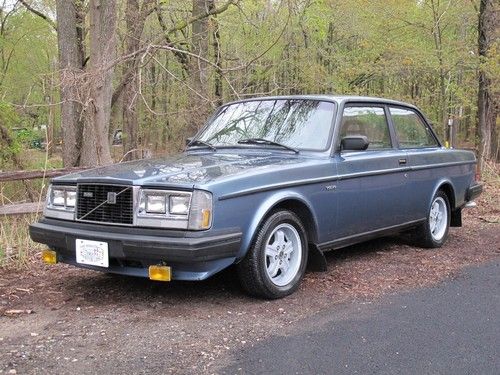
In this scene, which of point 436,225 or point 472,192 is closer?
point 436,225

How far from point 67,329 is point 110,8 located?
786 cm

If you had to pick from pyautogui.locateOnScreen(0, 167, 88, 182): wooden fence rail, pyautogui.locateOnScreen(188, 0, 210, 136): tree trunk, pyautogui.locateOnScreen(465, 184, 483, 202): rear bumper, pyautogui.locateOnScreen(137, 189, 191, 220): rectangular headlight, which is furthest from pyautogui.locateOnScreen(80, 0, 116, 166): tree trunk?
pyautogui.locateOnScreen(465, 184, 483, 202): rear bumper

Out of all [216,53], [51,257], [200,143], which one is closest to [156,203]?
[51,257]

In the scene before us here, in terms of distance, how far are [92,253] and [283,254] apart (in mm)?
1494

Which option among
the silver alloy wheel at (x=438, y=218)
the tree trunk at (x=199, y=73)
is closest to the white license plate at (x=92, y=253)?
the silver alloy wheel at (x=438, y=218)

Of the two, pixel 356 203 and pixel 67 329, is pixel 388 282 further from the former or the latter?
pixel 67 329

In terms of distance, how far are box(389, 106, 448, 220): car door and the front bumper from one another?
281 centimetres

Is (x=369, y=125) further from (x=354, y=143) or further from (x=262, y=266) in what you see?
(x=262, y=266)

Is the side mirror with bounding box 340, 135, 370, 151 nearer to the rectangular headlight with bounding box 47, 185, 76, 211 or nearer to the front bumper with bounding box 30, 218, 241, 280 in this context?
the front bumper with bounding box 30, 218, 241, 280

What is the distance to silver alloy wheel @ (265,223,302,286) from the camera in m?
4.53

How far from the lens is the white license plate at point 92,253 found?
4.12 m

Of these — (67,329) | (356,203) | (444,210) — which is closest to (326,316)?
(356,203)

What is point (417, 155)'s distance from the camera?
6.30 meters

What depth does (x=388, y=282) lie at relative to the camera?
16.8 feet
